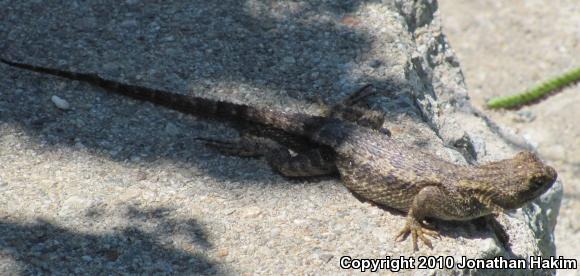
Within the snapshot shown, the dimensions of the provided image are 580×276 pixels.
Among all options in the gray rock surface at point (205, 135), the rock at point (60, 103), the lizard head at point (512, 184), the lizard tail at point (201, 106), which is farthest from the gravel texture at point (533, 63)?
the rock at point (60, 103)

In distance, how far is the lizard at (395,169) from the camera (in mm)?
4797

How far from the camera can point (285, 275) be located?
14.5 feet

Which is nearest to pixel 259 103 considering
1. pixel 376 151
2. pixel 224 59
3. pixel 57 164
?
pixel 224 59

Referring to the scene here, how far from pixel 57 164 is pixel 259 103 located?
1.40 meters

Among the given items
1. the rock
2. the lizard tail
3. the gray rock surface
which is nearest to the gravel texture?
the gray rock surface

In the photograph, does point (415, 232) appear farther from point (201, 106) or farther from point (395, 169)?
point (201, 106)

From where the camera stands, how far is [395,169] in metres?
4.93

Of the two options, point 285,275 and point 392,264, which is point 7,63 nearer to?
point 285,275

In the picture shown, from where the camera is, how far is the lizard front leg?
4.74 m

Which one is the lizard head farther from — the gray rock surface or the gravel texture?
the gravel texture

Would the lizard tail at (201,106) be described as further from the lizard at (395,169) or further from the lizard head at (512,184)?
the lizard head at (512,184)

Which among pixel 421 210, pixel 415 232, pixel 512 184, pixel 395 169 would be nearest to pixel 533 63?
pixel 512 184

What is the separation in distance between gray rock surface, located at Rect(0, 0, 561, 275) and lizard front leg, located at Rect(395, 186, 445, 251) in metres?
0.08

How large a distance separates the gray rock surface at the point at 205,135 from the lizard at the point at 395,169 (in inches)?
4.3
